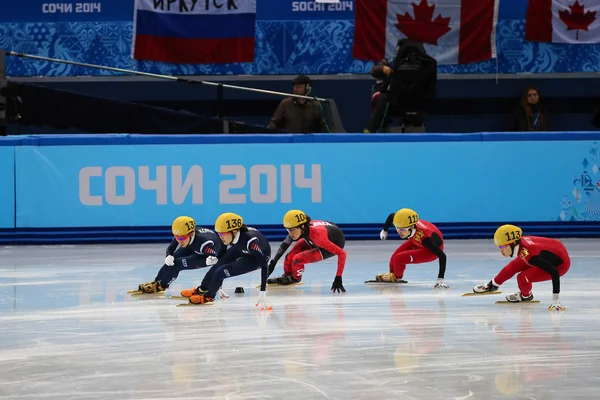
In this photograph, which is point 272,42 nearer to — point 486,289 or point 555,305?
point 486,289

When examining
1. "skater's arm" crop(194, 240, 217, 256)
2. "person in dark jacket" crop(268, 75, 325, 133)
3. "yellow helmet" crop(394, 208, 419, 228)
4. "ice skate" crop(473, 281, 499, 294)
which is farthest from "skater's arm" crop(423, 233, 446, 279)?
"person in dark jacket" crop(268, 75, 325, 133)

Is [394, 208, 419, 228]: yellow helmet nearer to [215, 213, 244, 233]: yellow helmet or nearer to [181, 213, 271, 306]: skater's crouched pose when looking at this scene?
[181, 213, 271, 306]: skater's crouched pose

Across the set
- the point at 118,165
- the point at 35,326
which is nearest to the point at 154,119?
the point at 118,165

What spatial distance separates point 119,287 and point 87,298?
80 cm

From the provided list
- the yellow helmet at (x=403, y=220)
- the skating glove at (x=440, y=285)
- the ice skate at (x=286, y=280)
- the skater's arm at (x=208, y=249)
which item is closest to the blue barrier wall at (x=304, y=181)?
the ice skate at (x=286, y=280)

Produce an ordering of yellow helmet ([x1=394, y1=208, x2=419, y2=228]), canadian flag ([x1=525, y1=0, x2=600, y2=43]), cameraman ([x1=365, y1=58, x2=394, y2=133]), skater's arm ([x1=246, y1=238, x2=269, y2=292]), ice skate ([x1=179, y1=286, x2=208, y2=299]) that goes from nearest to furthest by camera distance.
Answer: skater's arm ([x1=246, y1=238, x2=269, y2=292])
ice skate ([x1=179, y1=286, x2=208, y2=299])
yellow helmet ([x1=394, y1=208, x2=419, y2=228])
cameraman ([x1=365, y1=58, x2=394, y2=133])
canadian flag ([x1=525, y1=0, x2=600, y2=43])

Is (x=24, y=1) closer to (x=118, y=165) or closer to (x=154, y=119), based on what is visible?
(x=154, y=119)

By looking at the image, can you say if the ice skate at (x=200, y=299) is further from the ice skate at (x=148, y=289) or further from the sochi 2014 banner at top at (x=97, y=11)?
the sochi 2014 banner at top at (x=97, y=11)

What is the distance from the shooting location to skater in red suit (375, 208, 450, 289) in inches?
440

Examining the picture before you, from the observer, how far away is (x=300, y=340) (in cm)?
767

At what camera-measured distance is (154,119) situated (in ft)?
55.7

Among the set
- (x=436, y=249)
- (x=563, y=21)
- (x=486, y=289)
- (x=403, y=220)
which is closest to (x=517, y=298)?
(x=486, y=289)

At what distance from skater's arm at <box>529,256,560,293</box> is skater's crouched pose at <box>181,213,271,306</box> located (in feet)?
7.94

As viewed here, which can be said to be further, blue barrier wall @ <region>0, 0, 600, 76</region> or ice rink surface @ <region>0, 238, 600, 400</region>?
Result: blue barrier wall @ <region>0, 0, 600, 76</region>
